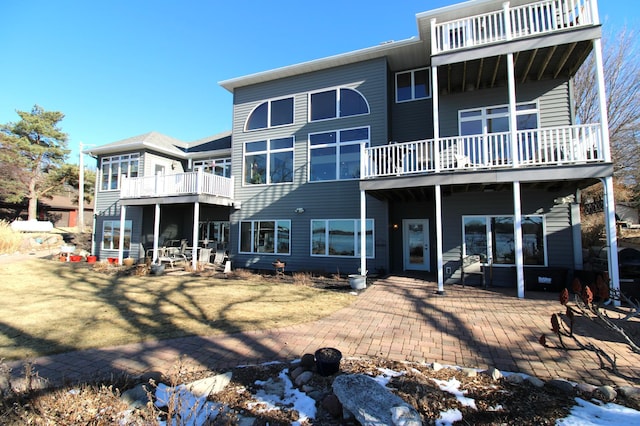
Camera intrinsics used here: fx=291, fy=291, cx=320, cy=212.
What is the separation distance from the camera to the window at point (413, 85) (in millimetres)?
11453

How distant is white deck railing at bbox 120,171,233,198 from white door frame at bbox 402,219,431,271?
25.9 ft

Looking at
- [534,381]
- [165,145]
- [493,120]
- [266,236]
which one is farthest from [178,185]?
[534,381]

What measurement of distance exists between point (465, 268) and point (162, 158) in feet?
51.6

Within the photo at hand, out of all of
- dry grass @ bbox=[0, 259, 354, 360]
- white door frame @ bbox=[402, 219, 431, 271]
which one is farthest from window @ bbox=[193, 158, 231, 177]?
white door frame @ bbox=[402, 219, 431, 271]

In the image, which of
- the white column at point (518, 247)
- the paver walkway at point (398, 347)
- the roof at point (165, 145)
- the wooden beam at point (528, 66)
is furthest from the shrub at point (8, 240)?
the wooden beam at point (528, 66)

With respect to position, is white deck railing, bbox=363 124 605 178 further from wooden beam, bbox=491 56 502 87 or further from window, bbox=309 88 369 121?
window, bbox=309 88 369 121

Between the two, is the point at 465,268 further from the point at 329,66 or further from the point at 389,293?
the point at 329,66

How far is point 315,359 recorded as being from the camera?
3.50 m

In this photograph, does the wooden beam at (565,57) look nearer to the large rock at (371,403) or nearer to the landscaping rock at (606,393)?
the landscaping rock at (606,393)

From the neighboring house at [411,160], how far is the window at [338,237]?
44 mm

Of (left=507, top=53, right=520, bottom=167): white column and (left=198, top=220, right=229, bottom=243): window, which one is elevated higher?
(left=507, top=53, right=520, bottom=167): white column

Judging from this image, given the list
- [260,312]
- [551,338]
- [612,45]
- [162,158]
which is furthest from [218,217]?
[612,45]

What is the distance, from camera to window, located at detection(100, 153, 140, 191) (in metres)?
15.7

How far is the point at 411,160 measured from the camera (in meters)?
8.76
